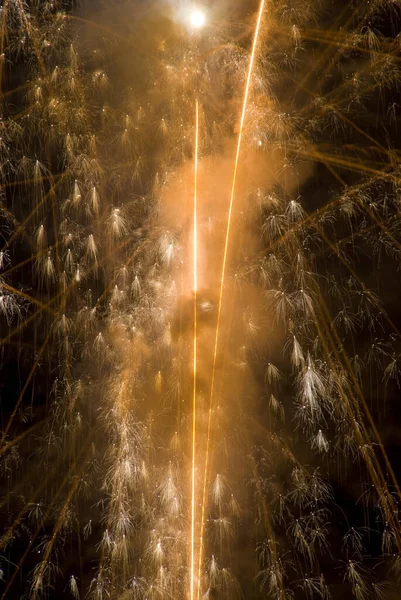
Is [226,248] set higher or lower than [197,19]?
lower

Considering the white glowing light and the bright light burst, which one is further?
the white glowing light

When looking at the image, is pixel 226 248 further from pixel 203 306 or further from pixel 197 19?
pixel 197 19

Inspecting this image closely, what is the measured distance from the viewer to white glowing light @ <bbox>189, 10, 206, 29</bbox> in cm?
303

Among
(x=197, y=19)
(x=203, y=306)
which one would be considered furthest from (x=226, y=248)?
(x=197, y=19)

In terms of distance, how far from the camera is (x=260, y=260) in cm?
Result: 295

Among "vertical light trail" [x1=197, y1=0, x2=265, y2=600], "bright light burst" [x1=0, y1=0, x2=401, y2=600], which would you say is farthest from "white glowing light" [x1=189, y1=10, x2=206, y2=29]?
"vertical light trail" [x1=197, y1=0, x2=265, y2=600]

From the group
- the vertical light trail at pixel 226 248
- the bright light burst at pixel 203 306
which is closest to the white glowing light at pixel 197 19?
the bright light burst at pixel 203 306

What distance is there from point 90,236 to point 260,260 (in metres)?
1.06

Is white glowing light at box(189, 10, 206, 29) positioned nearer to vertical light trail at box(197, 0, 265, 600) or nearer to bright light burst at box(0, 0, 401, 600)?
bright light burst at box(0, 0, 401, 600)

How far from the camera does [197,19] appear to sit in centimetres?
303

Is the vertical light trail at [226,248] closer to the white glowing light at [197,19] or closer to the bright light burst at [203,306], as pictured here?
the bright light burst at [203,306]

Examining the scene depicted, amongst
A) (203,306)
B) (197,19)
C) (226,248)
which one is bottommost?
(203,306)

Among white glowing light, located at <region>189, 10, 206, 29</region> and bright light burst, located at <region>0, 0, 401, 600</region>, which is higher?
white glowing light, located at <region>189, 10, 206, 29</region>

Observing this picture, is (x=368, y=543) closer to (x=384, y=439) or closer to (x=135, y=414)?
(x=384, y=439)
